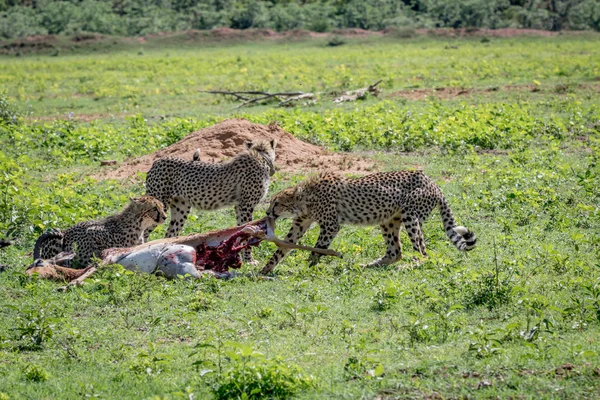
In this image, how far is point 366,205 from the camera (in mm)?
11547

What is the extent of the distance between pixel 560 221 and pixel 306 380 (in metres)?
6.51

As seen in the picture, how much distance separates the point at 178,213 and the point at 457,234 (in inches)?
156

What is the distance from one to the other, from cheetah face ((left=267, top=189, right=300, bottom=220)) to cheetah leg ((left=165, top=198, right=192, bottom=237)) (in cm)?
178

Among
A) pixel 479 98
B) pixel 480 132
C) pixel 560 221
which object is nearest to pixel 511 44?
pixel 479 98

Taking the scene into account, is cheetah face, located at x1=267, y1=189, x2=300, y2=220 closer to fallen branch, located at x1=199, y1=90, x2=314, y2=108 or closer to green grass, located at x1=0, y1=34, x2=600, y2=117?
fallen branch, located at x1=199, y1=90, x2=314, y2=108

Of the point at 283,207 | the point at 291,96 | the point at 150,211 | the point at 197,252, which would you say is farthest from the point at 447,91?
the point at 197,252

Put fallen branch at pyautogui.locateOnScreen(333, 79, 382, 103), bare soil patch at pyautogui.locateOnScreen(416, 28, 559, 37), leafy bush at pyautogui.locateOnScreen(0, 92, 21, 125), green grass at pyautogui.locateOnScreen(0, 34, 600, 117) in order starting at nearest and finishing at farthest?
leafy bush at pyautogui.locateOnScreen(0, 92, 21, 125) → fallen branch at pyautogui.locateOnScreen(333, 79, 382, 103) → green grass at pyautogui.locateOnScreen(0, 34, 600, 117) → bare soil patch at pyautogui.locateOnScreen(416, 28, 559, 37)

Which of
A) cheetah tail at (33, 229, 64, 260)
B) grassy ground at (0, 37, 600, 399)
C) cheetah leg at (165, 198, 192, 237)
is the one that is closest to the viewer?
grassy ground at (0, 37, 600, 399)

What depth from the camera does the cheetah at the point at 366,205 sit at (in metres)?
11.5

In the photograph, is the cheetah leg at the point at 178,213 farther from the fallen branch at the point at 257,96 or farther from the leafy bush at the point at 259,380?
the fallen branch at the point at 257,96

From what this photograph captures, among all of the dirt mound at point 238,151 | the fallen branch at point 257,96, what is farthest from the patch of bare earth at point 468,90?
the dirt mound at point 238,151

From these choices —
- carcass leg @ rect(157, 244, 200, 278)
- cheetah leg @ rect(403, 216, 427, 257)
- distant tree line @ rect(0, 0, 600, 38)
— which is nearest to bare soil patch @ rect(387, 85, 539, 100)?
cheetah leg @ rect(403, 216, 427, 257)

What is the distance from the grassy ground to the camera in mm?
7453

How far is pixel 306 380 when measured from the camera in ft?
23.6
